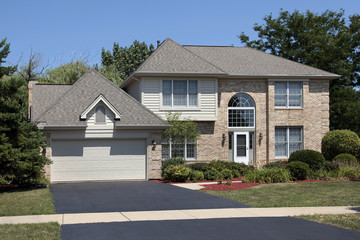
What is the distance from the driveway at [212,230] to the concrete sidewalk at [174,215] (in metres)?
0.60

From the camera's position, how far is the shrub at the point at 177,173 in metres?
22.3

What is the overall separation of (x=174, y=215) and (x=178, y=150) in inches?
616

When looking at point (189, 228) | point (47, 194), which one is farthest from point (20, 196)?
point (189, 228)

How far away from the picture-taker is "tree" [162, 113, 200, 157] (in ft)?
87.1

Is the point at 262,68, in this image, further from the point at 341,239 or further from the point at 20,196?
the point at 341,239

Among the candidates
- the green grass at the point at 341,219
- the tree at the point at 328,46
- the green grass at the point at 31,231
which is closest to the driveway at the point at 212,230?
the green grass at the point at 31,231

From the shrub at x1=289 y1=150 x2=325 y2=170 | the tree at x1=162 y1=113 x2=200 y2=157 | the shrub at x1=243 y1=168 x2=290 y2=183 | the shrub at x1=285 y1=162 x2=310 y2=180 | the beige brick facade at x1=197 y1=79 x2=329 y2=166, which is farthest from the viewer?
the beige brick facade at x1=197 y1=79 x2=329 y2=166

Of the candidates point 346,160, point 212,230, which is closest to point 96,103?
point 212,230

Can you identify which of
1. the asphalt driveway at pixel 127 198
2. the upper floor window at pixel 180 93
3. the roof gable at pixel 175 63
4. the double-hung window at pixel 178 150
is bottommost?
the asphalt driveway at pixel 127 198

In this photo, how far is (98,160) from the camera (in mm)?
22531

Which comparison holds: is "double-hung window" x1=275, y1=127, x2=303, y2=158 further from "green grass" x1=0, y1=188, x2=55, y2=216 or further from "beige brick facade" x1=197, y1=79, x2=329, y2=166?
"green grass" x1=0, y1=188, x2=55, y2=216

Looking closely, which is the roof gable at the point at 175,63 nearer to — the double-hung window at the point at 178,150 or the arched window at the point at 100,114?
the double-hung window at the point at 178,150

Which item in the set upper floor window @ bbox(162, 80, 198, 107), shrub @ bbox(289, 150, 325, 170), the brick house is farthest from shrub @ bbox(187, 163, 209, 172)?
shrub @ bbox(289, 150, 325, 170)

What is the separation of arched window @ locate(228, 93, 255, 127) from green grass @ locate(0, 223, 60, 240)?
782 inches
